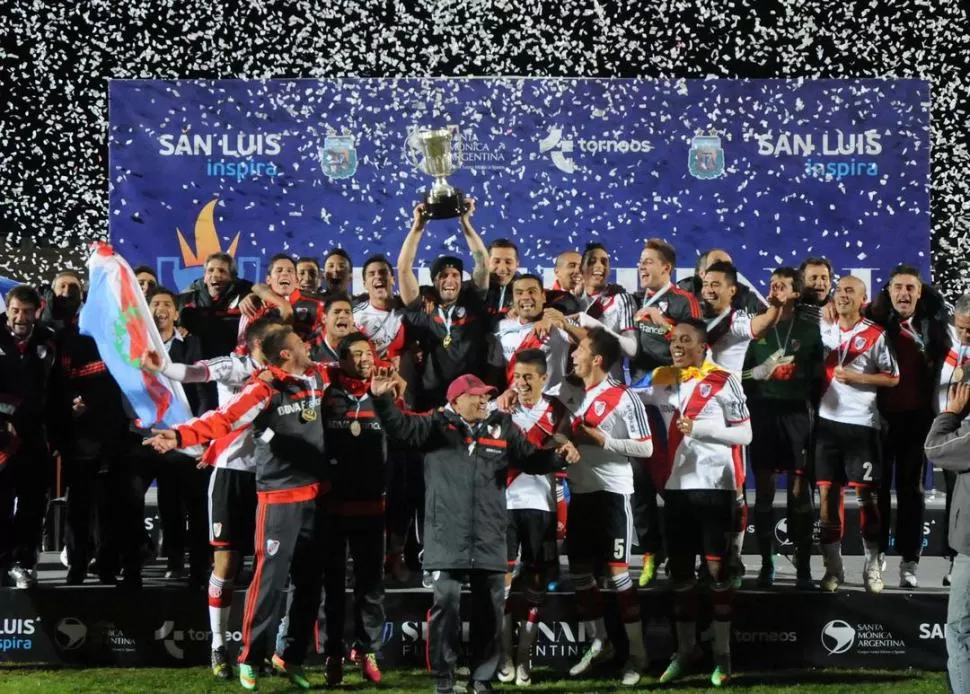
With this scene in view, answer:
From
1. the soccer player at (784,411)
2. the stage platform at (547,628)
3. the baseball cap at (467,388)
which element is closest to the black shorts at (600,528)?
the stage platform at (547,628)

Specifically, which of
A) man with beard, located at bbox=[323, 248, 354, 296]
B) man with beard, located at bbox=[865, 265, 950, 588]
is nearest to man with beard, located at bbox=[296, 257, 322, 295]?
man with beard, located at bbox=[323, 248, 354, 296]

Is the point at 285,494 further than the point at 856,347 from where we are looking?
No

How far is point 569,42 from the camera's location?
11375 millimetres

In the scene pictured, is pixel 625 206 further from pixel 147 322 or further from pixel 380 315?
pixel 147 322

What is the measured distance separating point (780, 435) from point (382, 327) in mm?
2126

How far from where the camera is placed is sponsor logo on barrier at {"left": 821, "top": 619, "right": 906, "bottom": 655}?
609 centimetres

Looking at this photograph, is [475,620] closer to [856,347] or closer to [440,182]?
[440,182]

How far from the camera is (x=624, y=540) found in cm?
571

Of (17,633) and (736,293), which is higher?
(736,293)

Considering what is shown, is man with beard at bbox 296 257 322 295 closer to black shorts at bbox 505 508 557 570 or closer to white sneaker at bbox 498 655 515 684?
black shorts at bbox 505 508 557 570

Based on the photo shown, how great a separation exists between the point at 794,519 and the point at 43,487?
3893 mm

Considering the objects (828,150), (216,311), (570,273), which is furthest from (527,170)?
(216,311)

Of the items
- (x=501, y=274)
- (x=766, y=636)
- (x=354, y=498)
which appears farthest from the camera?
(x=501, y=274)

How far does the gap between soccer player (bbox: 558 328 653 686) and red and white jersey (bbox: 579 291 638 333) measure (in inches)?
32.5
